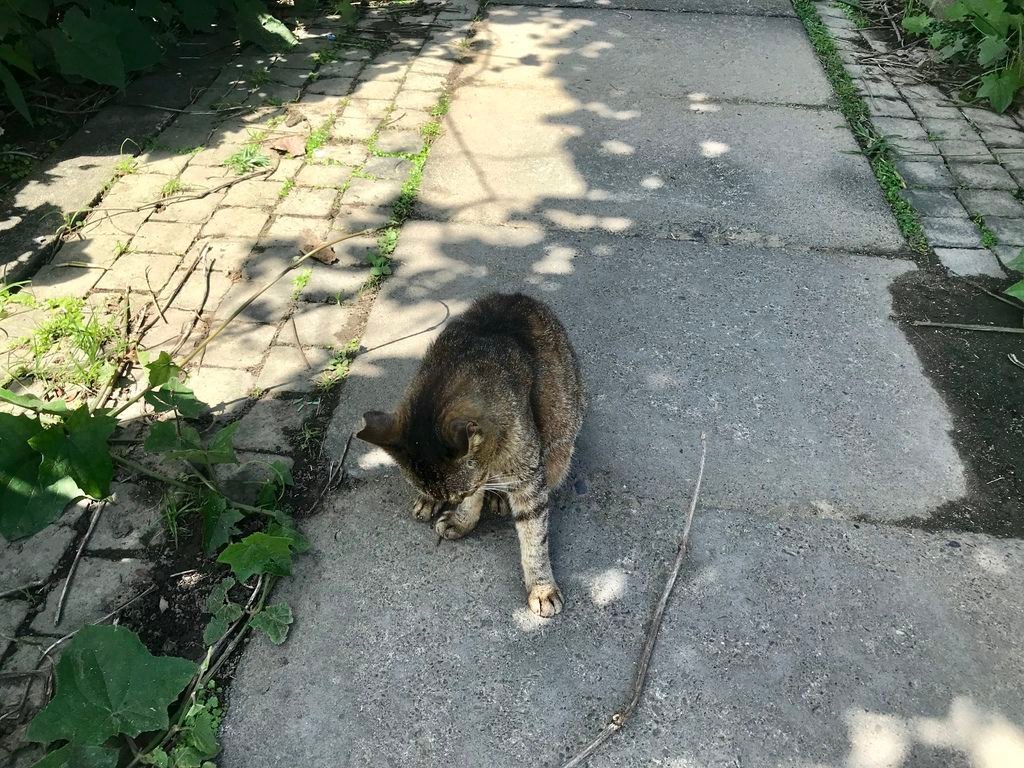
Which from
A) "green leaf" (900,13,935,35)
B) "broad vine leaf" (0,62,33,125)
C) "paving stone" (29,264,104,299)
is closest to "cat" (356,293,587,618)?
"paving stone" (29,264,104,299)

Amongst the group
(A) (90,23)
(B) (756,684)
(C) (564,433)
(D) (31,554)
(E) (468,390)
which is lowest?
(B) (756,684)

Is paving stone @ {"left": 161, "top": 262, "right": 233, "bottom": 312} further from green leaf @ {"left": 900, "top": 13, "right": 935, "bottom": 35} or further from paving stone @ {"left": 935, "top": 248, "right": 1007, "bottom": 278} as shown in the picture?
green leaf @ {"left": 900, "top": 13, "right": 935, "bottom": 35}

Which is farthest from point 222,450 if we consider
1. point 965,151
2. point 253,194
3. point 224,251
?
point 965,151

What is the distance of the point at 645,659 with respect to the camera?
2793 mm

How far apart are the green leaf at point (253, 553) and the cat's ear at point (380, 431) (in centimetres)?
58

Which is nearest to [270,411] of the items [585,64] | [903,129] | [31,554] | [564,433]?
[31,554]

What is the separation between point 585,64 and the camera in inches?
259

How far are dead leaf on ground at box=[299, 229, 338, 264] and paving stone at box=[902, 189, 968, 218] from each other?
12.9ft

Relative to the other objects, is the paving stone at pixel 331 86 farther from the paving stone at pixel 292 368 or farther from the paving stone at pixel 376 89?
the paving stone at pixel 292 368

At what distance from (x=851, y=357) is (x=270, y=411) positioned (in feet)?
10.2

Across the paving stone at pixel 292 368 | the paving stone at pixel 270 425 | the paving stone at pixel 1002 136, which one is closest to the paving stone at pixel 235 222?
the paving stone at pixel 292 368

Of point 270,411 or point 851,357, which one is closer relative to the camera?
point 270,411

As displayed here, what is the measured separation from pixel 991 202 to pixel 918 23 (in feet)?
8.55

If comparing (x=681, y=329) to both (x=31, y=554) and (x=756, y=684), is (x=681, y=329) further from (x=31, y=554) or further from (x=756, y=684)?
(x=31, y=554)
